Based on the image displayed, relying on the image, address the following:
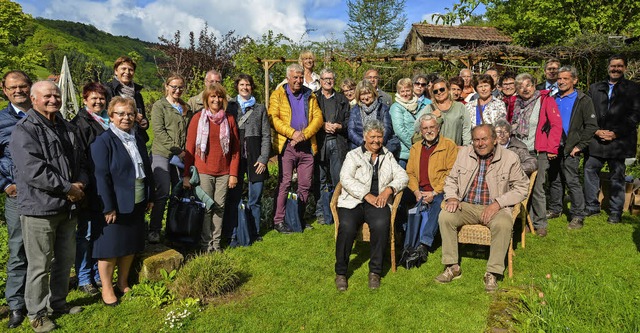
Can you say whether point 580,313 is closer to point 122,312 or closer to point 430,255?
point 430,255

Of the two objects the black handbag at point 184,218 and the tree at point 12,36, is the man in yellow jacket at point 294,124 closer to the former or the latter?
the black handbag at point 184,218

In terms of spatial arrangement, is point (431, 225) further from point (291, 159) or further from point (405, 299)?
point (291, 159)

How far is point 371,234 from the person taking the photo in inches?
172

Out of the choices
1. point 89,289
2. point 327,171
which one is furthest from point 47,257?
point 327,171

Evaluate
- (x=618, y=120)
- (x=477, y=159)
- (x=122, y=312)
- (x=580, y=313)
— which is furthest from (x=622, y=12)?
(x=122, y=312)

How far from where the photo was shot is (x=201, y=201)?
473 cm

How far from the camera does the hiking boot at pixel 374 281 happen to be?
420 centimetres

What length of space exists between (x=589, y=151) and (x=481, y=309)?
3.58 metres

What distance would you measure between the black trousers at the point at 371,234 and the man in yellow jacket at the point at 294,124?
150 cm

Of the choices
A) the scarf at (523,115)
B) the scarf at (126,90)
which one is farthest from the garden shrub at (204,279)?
the scarf at (523,115)

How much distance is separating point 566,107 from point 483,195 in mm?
2377

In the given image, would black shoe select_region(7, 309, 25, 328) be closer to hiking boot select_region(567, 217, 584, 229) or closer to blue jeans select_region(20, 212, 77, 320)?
→ blue jeans select_region(20, 212, 77, 320)

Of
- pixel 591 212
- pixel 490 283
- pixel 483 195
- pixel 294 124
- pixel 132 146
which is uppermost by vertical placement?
pixel 294 124

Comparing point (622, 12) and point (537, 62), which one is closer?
point (537, 62)
